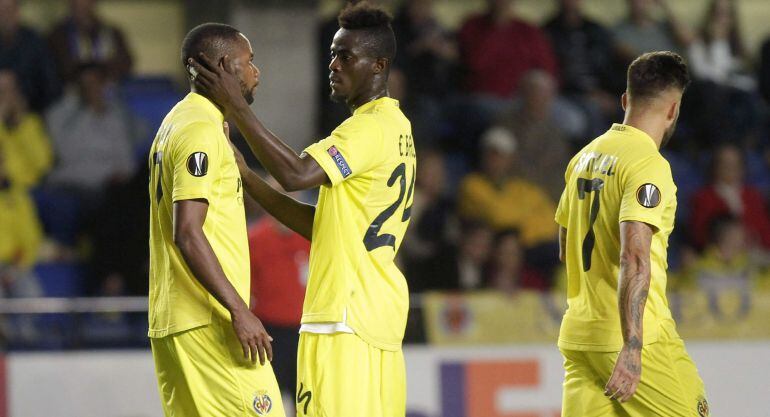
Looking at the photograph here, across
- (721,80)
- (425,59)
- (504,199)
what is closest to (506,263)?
(504,199)

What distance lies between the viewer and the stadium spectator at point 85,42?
10492mm

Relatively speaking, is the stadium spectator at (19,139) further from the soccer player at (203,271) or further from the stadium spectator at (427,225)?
the soccer player at (203,271)

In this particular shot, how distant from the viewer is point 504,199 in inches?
394

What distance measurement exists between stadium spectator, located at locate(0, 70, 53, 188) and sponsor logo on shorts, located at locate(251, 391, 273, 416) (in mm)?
5897

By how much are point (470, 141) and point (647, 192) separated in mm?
6172

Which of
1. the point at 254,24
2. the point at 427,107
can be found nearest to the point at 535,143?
the point at 427,107

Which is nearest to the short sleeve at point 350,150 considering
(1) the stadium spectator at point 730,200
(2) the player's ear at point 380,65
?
(2) the player's ear at point 380,65

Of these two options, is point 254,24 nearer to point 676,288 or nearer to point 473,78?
point 473,78

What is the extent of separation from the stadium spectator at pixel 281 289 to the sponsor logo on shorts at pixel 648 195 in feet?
12.4

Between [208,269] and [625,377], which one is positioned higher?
[208,269]

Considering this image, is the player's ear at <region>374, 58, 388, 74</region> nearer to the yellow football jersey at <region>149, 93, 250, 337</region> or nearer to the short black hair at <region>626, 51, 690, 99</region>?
the yellow football jersey at <region>149, 93, 250, 337</region>

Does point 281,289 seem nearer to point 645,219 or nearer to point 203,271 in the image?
point 203,271

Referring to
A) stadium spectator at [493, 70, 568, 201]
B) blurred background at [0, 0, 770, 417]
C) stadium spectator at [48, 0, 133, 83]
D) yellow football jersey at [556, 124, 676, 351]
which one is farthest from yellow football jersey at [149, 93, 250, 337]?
stadium spectator at [48, 0, 133, 83]

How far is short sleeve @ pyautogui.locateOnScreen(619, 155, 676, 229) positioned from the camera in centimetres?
462
